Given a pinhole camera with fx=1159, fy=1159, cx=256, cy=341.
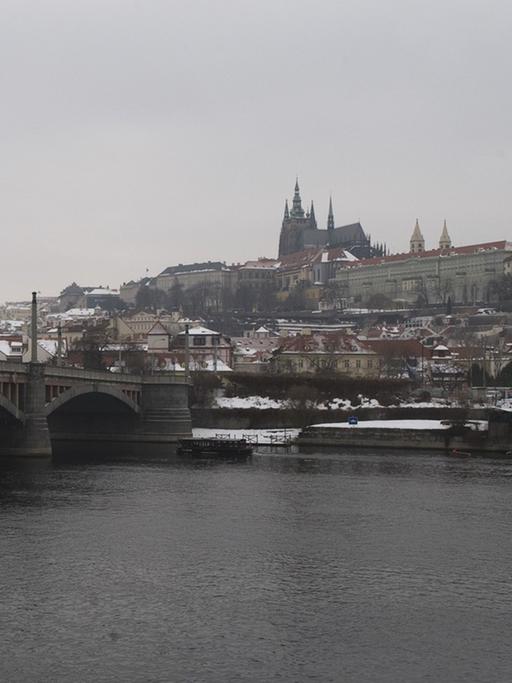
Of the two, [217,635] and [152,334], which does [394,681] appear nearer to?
[217,635]

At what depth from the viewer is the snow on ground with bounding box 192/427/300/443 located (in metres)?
70.8

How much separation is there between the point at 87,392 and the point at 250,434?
15.2m

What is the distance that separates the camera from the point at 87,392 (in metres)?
61.4

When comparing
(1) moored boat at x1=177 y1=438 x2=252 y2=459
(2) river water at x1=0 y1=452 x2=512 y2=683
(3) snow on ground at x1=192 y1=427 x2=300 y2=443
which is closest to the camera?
(2) river water at x1=0 y1=452 x2=512 y2=683

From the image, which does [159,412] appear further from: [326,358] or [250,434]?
[326,358]

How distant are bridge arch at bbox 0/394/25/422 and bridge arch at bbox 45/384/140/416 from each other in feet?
5.66

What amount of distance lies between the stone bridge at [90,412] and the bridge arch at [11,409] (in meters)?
0.13

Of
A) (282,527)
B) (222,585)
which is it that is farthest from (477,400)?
(222,585)

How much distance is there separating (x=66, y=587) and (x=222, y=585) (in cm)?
394

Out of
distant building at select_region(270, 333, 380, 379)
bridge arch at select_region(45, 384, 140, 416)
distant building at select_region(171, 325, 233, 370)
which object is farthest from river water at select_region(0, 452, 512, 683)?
distant building at select_region(171, 325, 233, 370)

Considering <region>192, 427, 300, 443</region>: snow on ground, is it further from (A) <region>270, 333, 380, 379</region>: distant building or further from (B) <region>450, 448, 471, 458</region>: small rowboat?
(A) <region>270, 333, 380, 379</region>: distant building

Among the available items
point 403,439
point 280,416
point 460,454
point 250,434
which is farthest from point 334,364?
point 460,454

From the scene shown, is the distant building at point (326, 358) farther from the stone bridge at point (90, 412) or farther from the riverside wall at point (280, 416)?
the stone bridge at point (90, 412)

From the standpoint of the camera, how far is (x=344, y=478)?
50.1 meters
